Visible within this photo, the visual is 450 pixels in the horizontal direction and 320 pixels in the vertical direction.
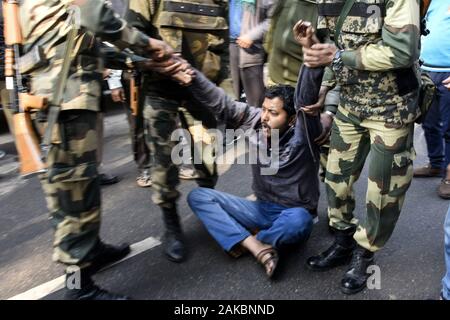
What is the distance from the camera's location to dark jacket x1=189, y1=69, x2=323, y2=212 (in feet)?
7.76

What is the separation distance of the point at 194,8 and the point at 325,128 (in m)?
0.99

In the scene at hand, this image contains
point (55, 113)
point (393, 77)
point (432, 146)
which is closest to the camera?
point (55, 113)

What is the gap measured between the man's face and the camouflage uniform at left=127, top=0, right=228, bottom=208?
37cm

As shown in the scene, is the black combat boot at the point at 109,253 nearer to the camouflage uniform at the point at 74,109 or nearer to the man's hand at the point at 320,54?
the camouflage uniform at the point at 74,109

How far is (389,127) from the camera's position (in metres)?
1.98

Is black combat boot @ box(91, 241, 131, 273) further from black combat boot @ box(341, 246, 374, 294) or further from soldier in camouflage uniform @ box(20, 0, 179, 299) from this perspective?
black combat boot @ box(341, 246, 374, 294)

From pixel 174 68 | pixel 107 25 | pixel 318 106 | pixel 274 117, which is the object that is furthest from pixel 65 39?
pixel 318 106

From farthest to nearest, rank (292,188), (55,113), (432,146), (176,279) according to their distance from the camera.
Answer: (432,146)
(292,188)
(176,279)
(55,113)

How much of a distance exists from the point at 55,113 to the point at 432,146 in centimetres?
312

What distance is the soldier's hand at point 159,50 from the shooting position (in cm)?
204

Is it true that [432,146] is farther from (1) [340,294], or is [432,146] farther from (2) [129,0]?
(2) [129,0]

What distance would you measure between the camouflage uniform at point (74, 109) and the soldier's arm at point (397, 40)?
1.03 m
